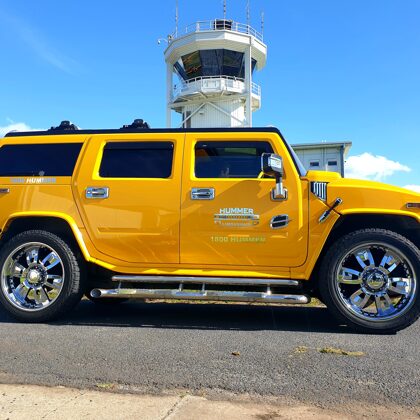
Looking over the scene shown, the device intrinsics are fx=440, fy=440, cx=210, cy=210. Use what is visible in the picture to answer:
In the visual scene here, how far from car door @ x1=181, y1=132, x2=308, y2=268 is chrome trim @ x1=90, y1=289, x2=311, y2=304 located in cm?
33

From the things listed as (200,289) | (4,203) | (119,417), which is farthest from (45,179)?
(119,417)

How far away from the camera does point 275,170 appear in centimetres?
432

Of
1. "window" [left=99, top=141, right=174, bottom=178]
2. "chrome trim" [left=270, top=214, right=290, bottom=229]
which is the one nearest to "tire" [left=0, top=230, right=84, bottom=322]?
"window" [left=99, top=141, right=174, bottom=178]

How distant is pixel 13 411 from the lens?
105 inches

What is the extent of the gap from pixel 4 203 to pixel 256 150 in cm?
289

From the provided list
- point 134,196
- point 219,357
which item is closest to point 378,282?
point 219,357

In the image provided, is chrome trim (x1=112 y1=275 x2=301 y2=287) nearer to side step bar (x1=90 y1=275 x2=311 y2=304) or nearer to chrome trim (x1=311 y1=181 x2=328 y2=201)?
side step bar (x1=90 y1=275 x2=311 y2=304)

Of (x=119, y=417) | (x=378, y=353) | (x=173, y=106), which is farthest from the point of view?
(x=173, y=106)

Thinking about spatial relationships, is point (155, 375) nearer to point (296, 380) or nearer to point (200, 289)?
point (296, 380)

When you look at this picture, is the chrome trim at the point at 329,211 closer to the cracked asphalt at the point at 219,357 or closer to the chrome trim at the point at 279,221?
the chrome trim at the point at 279,221

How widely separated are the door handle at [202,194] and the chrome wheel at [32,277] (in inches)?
63.4

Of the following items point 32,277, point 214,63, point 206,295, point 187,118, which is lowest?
point 206,295

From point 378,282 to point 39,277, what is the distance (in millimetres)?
3525

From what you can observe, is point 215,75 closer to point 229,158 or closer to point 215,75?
point 215,75
